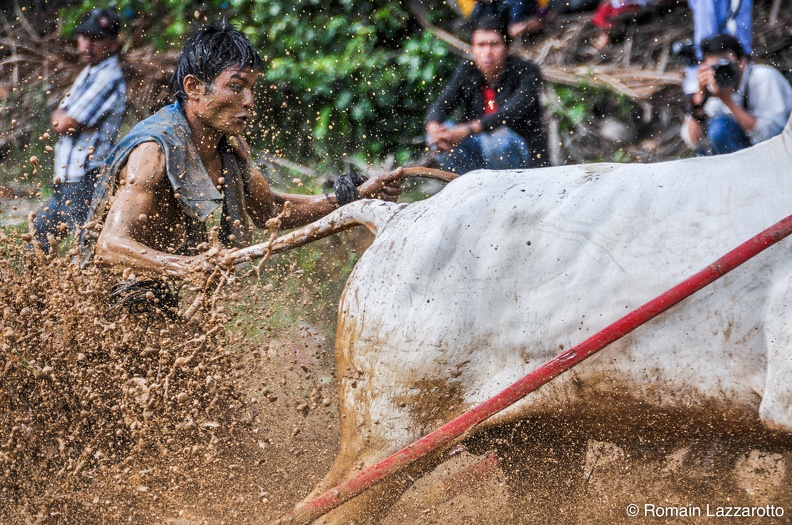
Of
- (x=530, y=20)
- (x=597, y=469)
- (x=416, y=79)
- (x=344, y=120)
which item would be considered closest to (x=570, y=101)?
(x=530, y=20)

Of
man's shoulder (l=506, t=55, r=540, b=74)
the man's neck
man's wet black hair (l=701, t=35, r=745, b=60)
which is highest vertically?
man's wet black hair (l=701, t=35, r=745, b=60)

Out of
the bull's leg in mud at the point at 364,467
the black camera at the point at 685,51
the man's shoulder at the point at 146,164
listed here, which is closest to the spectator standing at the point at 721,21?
the black camera at the point at 685,51

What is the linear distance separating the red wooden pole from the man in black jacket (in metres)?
2.79

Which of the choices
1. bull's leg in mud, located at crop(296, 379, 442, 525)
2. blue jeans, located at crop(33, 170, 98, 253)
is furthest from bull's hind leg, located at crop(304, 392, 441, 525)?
blue jeans, located at crop(33, 170, 98, 253)

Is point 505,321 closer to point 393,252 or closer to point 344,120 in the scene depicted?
point 393,252

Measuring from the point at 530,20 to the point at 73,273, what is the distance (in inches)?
135

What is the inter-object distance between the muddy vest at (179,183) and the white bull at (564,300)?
93 cm

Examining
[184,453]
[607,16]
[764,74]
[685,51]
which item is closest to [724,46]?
[764,74]

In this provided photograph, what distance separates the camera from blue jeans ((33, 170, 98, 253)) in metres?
4.27

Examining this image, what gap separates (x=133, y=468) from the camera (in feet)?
10.1

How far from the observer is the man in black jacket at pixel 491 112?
505 centimetres

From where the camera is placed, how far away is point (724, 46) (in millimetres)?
4770

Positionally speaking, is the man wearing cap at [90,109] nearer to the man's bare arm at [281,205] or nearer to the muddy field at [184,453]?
the man's bare arm at [281,205]

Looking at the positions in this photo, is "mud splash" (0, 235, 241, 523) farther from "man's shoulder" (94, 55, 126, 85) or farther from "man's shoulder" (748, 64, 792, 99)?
"man's shoulder" (748, 64, 792, 99)
